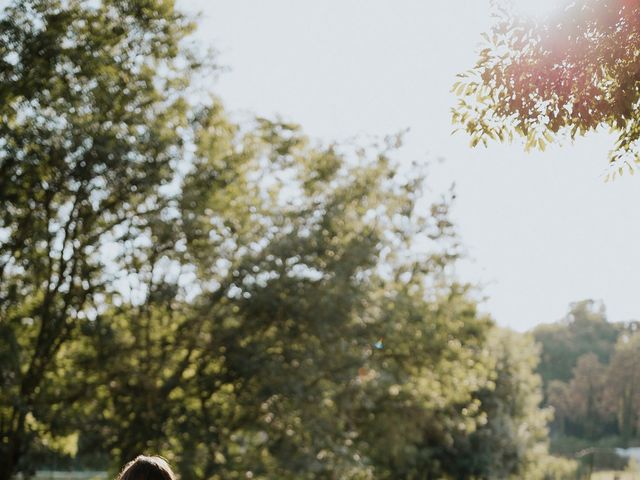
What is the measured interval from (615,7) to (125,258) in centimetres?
1508

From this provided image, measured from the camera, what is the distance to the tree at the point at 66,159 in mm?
19047

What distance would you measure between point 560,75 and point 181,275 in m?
14.6

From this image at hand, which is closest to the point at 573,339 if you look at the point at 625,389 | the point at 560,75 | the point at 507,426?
the point at 625,389

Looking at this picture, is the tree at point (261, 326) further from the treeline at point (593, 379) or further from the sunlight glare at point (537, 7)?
the treeline at point (593, 379)

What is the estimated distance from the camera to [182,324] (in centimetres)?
2281

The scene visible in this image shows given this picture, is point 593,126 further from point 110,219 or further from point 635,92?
point 110,219

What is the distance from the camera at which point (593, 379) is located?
94.2 meters

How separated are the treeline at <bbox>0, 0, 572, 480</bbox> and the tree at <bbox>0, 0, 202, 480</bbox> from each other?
0.15 feet

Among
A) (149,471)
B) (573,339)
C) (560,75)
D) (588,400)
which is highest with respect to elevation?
(573,339)

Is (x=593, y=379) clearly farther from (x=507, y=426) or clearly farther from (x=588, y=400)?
(x=507, y=426)

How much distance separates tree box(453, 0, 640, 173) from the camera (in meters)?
8.02

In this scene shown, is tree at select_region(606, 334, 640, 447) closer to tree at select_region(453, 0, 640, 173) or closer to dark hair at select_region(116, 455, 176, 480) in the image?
tree at select_region(453, 0, 640, 173)

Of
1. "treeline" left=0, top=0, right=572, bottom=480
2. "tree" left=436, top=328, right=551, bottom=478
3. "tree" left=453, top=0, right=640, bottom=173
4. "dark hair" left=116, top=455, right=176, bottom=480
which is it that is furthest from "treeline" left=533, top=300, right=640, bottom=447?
"dark hair" left=116, top=455, right=176, bottom=480

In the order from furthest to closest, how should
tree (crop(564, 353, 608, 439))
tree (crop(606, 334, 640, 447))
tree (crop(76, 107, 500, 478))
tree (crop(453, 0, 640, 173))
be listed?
tree (crop(564, 353, 608, 439)), tree (crop(606, 334, 640, 447)), tree (crop(76, 107, 500, 478)), tree (crop(453, 0, 640, 173))
